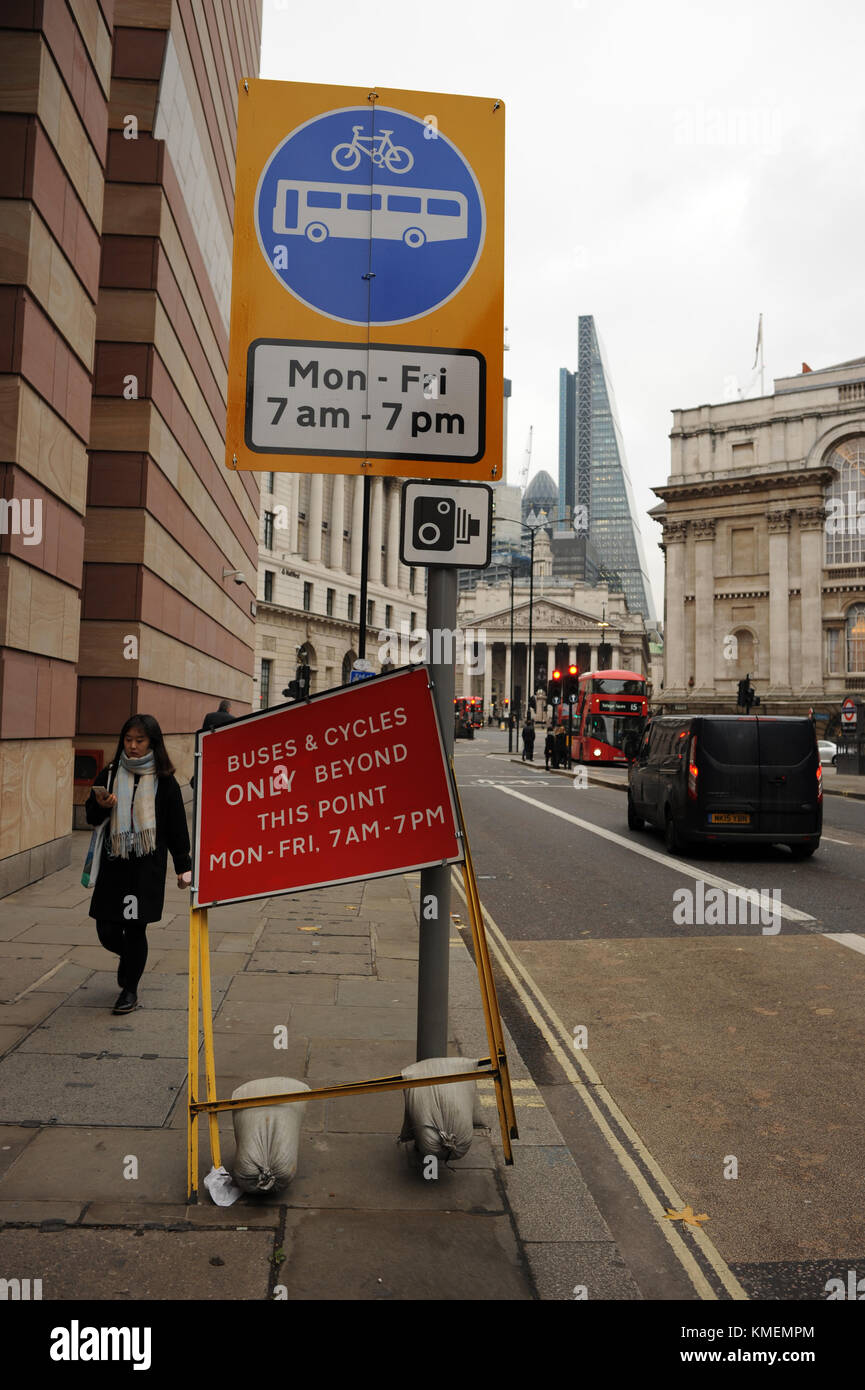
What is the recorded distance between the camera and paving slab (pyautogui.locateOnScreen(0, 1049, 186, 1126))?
13.6 feet

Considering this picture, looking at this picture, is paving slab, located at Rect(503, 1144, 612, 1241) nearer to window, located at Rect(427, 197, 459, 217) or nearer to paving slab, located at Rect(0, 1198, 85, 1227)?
paving slab, located at Rect(0, 1198, 85, 1227)

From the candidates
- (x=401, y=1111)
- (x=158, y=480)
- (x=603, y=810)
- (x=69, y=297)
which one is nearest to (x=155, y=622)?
(x=158, y=480)

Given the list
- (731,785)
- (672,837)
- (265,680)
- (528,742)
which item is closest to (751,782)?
(731,785)

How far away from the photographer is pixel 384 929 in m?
8.70

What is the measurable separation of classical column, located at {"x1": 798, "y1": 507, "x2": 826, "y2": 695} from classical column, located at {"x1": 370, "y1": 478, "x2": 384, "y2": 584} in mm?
28168

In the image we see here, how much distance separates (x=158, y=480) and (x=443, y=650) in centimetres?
1185

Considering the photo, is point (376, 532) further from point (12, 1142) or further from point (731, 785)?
point (12, 1142)

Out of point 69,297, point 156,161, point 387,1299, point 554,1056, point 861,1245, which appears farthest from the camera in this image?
point 156,161

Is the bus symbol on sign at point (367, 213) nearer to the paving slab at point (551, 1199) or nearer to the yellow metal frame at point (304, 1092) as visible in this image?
the yellow metal frame at point (304, 1092)

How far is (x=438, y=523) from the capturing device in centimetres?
403

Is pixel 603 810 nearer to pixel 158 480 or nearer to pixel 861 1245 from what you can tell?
pixel 158 480

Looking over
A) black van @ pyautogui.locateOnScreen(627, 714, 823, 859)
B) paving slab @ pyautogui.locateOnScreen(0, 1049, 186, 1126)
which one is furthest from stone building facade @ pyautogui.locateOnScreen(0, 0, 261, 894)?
black van @ pyautogui.locateOnScreen(627, 714, 823, 859)

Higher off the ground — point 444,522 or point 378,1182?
point 444,522

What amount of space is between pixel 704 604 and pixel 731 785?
2277 inches
